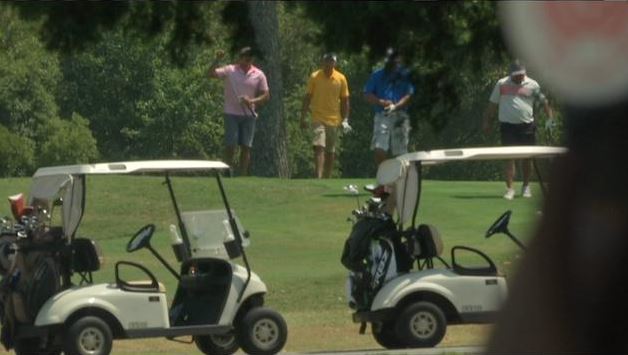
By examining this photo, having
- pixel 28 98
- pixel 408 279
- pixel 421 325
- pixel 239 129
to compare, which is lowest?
pixel 28 98

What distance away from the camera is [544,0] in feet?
8.11

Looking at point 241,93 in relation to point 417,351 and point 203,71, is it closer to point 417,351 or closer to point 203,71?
point 417,351

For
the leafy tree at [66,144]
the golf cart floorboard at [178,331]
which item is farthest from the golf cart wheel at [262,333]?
the leafy tree at [66,144]

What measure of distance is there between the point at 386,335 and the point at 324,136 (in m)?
11.6

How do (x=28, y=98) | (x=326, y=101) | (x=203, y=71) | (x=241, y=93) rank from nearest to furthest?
(x=241, y=93), (x=326, y=101), (x=203, y=71), (x=28, y=98)

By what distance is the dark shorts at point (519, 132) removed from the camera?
18.7m

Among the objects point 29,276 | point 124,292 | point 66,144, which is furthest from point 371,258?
point 66,144

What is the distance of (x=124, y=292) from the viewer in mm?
11188

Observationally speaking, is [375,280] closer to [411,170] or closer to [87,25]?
[411,170]

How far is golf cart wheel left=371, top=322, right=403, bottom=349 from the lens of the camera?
11.5 m

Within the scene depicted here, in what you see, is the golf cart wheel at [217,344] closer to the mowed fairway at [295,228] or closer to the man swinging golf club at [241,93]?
the mowed fairway at [295,228]

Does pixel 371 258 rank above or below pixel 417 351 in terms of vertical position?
above

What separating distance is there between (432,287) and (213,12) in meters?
4.68

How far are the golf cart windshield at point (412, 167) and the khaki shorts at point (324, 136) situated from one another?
10.6m
